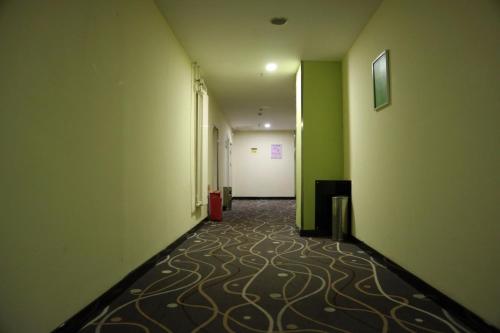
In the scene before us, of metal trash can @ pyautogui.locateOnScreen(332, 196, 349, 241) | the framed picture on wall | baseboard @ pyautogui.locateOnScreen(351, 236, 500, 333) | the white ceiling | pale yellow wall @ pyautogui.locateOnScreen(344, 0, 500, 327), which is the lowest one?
baseboard @ pyautogui.locateOnScreen(351, 236, 500, 333)

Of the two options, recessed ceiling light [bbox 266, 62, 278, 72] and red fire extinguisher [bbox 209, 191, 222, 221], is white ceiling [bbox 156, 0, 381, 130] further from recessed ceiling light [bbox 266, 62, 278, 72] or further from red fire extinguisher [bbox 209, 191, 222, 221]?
red fire extinguisher [bbox 209, 191, 222, 221]

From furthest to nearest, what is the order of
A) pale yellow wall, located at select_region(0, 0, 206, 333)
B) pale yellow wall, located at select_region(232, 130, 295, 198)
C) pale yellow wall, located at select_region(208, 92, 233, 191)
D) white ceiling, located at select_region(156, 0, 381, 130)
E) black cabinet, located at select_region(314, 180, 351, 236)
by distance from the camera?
pale yellow wall, located at select_region(232, 130, 295, 198) < pale yellow wall, located at select_region(208, 92, 233, 191) < black cabinet, located at select_region(314, 180, 351, 236) < white ceiling, located at select_region(156, 0, 381, 130) < pale yellow wall, located at select_region(0, 0, 206, 333)

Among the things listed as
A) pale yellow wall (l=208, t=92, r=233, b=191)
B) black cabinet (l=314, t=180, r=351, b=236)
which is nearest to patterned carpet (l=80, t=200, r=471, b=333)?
black cabinet (l=314, t=180, r=351, b=236)

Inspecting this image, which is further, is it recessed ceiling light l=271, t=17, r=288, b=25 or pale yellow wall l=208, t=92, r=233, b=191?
pale yellow wall l=208, t=92, r=233, b=191

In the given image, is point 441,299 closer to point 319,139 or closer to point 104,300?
point 104,300

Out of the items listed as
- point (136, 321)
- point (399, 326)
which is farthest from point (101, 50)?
point (399, 326)

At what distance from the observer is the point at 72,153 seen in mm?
1815

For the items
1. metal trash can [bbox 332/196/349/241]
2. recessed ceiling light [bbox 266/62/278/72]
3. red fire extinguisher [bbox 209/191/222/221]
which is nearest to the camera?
metal trash can [bbox 332/196/349/241]

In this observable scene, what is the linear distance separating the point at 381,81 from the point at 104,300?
3.13 m

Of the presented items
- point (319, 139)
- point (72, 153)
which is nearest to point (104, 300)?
point (72, 153)

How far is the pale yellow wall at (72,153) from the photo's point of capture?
55.3 inches

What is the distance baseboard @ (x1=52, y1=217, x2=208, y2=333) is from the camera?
5.84ft

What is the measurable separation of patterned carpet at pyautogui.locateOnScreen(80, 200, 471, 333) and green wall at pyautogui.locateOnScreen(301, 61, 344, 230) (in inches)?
48.3

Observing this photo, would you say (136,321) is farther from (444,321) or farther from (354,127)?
(354,127)
